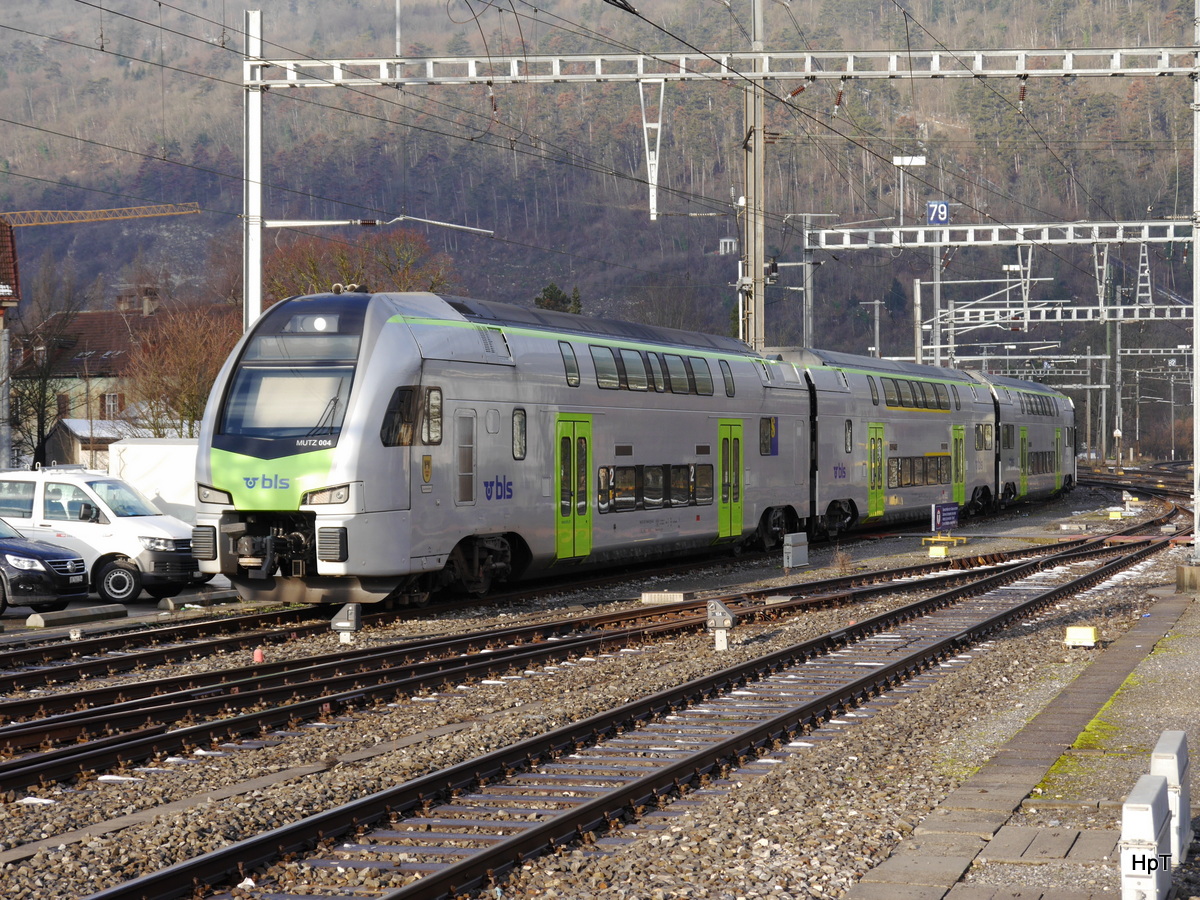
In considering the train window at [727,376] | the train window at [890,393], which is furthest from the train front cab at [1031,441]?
the train window at [727,376]

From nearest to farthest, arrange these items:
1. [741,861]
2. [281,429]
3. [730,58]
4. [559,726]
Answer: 1. [741,861]
2. [559,726]
3. [281,429]
4. [730,58]

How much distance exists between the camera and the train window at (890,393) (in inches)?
1302

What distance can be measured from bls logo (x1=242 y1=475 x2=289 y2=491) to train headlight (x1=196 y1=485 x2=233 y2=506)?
0.35m

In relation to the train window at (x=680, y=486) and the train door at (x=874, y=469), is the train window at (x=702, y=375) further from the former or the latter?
the train door at (x=874, y=469)

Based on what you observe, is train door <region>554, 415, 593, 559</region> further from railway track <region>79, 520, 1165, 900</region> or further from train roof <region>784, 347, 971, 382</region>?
train roof <region>784, 347, 971, 382</region>

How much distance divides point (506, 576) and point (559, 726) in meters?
8.91

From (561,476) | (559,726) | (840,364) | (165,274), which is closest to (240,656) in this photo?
(559,726)

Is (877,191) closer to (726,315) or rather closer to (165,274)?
(726,315)

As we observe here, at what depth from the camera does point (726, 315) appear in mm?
152625

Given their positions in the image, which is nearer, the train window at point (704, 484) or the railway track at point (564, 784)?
the railway track at point (564, 784)

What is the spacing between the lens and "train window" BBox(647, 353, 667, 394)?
22.5 m

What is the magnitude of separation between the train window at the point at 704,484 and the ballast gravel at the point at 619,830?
9633 millimetres

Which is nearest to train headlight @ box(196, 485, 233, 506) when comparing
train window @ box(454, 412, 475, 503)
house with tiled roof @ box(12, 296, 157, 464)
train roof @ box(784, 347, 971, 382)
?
train window @ box(454, 412, 475, 503)

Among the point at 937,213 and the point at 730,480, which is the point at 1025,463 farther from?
the point at 730,480
